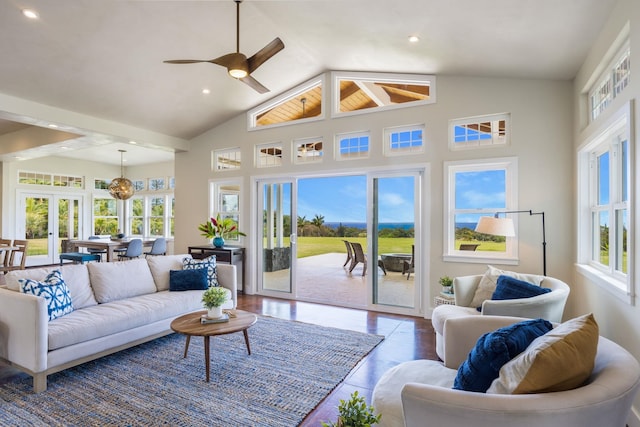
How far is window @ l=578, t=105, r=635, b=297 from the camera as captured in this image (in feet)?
8.58

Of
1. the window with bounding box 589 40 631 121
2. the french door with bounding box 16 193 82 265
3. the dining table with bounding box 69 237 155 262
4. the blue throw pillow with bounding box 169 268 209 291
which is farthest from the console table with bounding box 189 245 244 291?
the french door with bounding box 16 193 82 265

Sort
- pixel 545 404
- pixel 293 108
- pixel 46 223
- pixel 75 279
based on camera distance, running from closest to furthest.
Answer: pixel 545 404, pixel 75 279, pixel 293 108, pixel 46 223

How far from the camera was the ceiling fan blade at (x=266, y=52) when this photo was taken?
315 centimetres

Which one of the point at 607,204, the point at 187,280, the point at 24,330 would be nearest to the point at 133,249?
the point at 187,280

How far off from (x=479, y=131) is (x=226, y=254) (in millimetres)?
4496

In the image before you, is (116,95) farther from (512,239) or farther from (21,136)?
(512,239)

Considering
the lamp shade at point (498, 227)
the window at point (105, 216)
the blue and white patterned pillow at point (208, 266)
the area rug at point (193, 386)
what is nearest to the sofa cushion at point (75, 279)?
the area rug at point (193, 386)

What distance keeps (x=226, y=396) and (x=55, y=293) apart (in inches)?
74.2

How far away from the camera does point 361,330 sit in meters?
4.22

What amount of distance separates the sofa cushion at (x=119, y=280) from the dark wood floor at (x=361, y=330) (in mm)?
967

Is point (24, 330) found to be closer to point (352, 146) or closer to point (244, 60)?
point (244, 60)

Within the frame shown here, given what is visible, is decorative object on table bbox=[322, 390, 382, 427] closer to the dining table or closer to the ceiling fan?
the ceiling fan

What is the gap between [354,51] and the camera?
4.47 metres

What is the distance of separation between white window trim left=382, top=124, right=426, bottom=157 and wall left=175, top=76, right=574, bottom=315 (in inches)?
2.8
